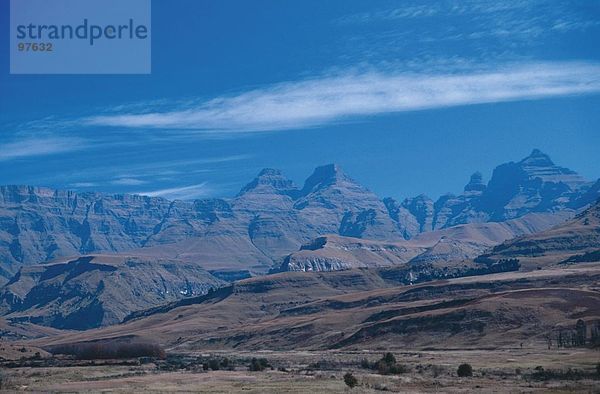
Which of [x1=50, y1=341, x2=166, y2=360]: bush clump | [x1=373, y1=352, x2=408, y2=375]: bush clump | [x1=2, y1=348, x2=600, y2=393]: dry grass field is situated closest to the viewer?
[x1=2, y1=348, x2=600, y2=393]: dry grass field

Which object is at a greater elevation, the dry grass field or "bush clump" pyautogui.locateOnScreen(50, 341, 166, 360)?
the dry grass field

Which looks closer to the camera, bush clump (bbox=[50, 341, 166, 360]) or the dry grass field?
the dry grass field

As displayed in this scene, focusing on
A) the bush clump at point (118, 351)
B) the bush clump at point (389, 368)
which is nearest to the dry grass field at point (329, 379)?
the bush clump at point (389, 368)

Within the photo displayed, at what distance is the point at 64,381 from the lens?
10281 centimetres

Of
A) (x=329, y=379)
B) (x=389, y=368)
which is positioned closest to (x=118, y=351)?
(x=389, y=368)

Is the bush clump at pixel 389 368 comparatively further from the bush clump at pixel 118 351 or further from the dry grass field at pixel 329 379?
the bush clump at pixel 118 351

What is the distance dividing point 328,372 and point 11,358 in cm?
9158

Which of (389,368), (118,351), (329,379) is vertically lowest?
(118,351)

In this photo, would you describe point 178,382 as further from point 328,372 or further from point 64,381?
point 328,372

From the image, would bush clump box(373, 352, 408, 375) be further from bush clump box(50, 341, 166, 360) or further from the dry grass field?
bush clump box(50, 341, 166, 360)

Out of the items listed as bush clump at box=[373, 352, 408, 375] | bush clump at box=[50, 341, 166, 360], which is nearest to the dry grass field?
bush clump at box=[373, 352, 408, 375]

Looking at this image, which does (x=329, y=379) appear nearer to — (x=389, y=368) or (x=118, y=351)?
(x=389, y=368)

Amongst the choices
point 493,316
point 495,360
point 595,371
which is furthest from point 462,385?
point 493,316

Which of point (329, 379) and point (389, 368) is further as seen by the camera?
point (389, 368)
